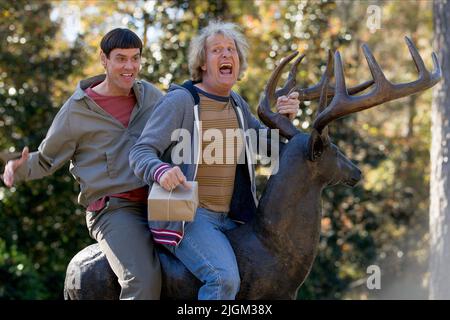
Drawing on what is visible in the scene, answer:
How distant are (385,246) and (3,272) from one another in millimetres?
6232

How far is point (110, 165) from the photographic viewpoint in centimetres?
439

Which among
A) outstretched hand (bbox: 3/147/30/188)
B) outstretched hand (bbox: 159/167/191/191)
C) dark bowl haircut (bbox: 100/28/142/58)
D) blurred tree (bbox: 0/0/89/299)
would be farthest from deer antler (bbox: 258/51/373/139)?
blurred tree (bbox: 0/0/89/299)

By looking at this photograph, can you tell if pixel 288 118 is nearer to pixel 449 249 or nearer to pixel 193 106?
pixel 193 106

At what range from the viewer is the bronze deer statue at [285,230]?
4223mm

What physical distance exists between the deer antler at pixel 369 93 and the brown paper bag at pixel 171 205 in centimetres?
90

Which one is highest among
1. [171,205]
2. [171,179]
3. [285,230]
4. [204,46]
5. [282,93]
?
[204,46]

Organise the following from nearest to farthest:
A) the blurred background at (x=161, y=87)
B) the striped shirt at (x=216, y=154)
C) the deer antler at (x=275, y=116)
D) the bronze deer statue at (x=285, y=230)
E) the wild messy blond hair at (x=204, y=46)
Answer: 1. the bronze deer statue at (x=285, y=230)
2. the striped shirt at (x=216, y=154)
3. the wild messy blond hair at (x=204, y=46)
4. the deer antler at (x=275, y=116)
5. the blurred background at (x=161, y=87)

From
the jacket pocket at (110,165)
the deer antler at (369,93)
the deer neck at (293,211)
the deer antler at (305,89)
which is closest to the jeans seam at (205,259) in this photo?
the deer neck at (293,211)

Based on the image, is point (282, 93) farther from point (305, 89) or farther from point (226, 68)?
point (226, 68)

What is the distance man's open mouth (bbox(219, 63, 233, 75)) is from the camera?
4.39 metres

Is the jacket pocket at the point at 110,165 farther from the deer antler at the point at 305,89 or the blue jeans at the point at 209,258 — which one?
the deer antler at the point at 305,89

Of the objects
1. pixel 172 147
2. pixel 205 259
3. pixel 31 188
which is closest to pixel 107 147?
pixel 172 147

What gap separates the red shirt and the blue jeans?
376 millimetres

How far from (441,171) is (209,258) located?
403 centimetres
